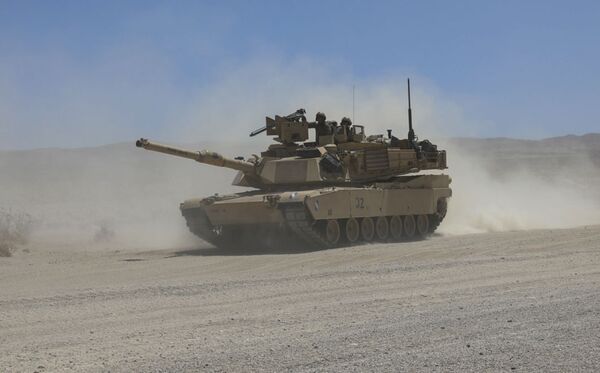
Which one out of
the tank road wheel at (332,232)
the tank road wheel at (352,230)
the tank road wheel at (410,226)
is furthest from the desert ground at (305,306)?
the tank road wheel at (352,230)

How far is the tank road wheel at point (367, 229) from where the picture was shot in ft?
69.4

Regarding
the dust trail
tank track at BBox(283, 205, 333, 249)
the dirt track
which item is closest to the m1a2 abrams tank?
tank track at BBox(283, 205, 333, 249)

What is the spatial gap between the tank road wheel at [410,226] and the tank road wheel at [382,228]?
81cm

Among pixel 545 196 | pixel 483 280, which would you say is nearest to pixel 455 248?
pixel 483 280

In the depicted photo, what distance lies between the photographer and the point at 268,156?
22125mm

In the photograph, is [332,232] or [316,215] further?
[332,232]

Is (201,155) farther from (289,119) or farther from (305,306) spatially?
(305,306)

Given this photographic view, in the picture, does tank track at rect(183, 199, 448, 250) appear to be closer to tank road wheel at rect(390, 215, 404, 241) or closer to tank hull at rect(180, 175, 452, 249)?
tank hull at rect(180, 175, 452, 249)

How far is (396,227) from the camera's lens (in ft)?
73.7

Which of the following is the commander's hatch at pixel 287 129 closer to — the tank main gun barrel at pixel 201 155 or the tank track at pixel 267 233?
the tank main gun barrel at pixel 201 155

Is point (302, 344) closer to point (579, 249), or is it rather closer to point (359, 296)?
point (359, 296)

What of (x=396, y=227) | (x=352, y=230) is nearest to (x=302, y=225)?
(x=352, y=230)

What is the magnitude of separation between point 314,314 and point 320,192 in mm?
10110

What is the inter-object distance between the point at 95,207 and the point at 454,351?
41.9 meters
